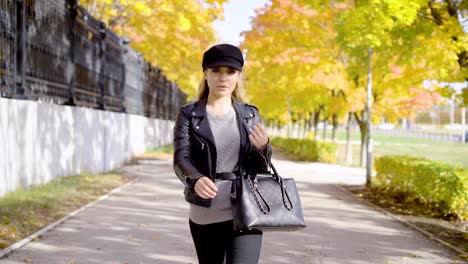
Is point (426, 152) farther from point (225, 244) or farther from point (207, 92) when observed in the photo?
point (225, 244)

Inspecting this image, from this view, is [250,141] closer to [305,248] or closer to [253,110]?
[253,110]

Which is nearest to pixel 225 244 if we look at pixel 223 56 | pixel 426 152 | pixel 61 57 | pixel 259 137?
pixel 259 137

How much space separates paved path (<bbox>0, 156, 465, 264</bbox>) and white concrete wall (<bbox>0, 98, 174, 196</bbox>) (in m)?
1.34

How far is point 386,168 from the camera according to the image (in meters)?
14.7

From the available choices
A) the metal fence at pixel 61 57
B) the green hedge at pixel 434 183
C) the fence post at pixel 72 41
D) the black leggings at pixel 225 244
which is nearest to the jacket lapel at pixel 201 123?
the black leggings at pixel 225 244

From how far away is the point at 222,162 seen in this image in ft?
10.6

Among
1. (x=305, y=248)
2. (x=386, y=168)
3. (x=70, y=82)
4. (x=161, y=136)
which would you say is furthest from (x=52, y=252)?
(x=161, y=136)

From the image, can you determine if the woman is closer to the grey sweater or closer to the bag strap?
the grey sweater

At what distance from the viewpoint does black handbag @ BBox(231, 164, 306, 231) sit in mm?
3059

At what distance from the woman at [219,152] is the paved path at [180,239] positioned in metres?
3.25

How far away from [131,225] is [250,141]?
588 cm

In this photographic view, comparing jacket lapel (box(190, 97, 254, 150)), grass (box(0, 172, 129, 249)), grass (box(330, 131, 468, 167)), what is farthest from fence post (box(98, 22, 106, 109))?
jacket lapel (box(190, 97, 254, 150))

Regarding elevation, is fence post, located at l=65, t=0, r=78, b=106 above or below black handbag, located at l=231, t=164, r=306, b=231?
above

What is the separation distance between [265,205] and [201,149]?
434 millimetres
